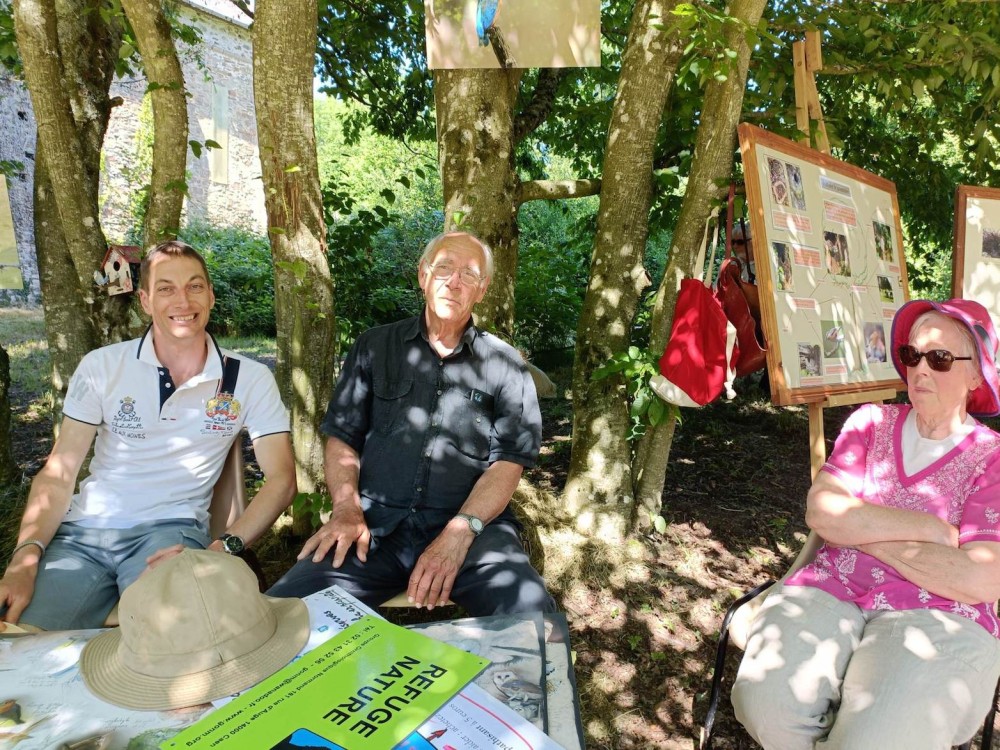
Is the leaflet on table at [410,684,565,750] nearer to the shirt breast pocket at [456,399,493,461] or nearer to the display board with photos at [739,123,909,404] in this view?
the shirt breast pocket at [456,399,493,461]

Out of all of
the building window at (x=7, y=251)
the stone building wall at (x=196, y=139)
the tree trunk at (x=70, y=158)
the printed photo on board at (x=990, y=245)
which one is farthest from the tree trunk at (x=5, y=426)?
the stone building wall at (x=196, y=139)

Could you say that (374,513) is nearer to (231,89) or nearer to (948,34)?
(948,34)

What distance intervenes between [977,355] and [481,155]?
2.13 metres

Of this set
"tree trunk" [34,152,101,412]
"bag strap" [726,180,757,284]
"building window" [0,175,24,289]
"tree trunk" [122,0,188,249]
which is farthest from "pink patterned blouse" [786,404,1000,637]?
"tree trunk" [34,152,101,412]

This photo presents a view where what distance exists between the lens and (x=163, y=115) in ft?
Result: 9.44

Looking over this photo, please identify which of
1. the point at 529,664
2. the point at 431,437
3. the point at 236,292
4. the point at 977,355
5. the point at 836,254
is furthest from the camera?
the point at 236,292

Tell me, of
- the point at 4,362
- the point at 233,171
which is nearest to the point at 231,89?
the point at 233,171

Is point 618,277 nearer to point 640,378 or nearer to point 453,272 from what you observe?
point 640,378

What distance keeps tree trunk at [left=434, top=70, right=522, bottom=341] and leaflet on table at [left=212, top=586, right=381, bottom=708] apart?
179cm

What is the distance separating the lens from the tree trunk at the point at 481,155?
311 centimetres

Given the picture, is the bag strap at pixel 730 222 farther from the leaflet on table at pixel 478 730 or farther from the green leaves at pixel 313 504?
the leaflet on table at pixel 478 730

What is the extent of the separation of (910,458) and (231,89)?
718 inches

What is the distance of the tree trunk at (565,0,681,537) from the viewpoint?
3246mm

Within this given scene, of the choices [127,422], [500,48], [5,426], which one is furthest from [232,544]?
[5,426]
